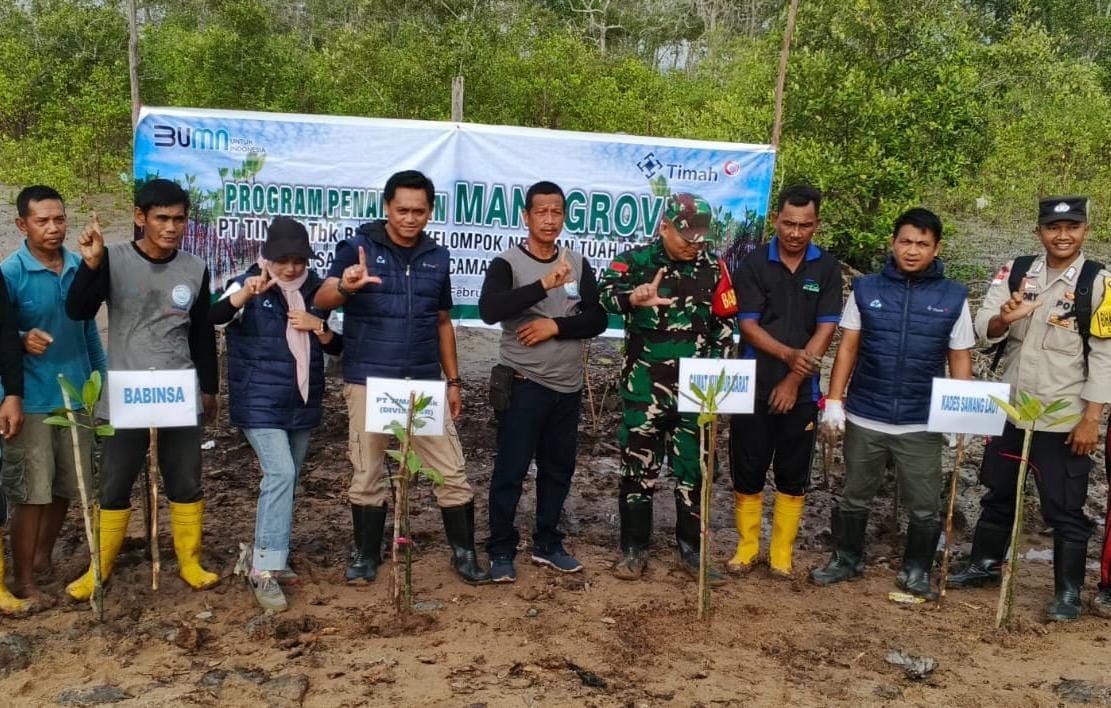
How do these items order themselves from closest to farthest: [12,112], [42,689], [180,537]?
[42,689]
[180,537]
[12,112]

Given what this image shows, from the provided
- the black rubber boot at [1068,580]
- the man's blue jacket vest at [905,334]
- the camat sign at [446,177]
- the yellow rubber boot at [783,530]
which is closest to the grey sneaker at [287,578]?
the yellow rubber boot at [783,530]

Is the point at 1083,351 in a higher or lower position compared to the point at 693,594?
higher

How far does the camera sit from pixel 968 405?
3.98m

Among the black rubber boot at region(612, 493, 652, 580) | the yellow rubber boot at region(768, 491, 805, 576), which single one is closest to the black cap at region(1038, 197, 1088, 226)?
the yellow rubber boot at region(768, 491, 805, 576)

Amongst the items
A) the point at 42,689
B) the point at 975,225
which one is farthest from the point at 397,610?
the point at 975,225

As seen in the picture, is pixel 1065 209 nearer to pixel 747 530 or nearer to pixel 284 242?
pixel 747 530

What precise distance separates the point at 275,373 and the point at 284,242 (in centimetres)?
58

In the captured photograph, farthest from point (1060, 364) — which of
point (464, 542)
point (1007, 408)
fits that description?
point (464, 542)

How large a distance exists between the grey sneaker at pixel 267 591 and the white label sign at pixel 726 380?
2002 mm

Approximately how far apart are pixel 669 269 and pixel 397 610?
2007 millimetres

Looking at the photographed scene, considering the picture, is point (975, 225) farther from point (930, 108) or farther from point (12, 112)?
point (12, 112)

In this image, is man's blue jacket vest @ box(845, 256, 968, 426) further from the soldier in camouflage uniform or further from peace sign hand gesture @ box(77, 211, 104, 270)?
peace sign hand gesture @ box(77, 211, 104, 270)

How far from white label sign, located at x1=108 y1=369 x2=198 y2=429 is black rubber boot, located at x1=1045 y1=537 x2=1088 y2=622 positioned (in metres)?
3.99

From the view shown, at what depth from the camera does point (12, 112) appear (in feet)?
45.0
